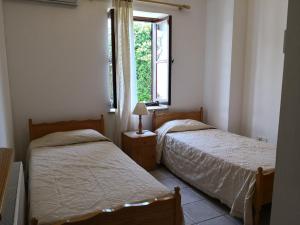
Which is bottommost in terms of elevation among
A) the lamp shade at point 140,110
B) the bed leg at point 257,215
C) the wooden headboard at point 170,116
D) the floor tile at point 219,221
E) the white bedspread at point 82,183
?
the floor tile at point 219,221

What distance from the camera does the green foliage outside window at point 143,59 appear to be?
3.74 meters

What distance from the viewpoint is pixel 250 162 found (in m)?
2.29

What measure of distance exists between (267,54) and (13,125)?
3.27m

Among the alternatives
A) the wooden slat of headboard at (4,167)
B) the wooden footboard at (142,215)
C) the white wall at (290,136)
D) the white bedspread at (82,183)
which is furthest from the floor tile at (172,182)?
the white wall at (290,136)

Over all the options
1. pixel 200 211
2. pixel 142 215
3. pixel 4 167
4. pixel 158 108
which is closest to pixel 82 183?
pixel 142 215

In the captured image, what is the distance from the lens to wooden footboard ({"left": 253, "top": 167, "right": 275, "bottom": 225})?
2.00 metres

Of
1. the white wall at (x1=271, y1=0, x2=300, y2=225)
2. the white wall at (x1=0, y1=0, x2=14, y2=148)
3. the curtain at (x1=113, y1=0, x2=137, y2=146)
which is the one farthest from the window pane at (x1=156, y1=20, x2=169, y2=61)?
the white wall at (x1=271, y1=0, x2=300, y2=225)

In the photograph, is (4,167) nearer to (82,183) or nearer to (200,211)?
(82,183)

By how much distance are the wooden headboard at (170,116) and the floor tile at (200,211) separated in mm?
1411

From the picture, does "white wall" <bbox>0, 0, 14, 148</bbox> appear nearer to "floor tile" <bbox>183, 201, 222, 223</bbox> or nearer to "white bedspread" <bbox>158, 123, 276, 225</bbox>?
"floor tile" <bbox>183, 201, 222, 223</bbox>

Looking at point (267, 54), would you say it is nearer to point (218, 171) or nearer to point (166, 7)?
point (166, 7)

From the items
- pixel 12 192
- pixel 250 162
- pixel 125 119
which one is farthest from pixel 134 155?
pixel 12 192

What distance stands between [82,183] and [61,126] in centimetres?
140

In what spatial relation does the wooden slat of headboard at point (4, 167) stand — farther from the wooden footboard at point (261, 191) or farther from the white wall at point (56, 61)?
the white wall at point (56, 61)
